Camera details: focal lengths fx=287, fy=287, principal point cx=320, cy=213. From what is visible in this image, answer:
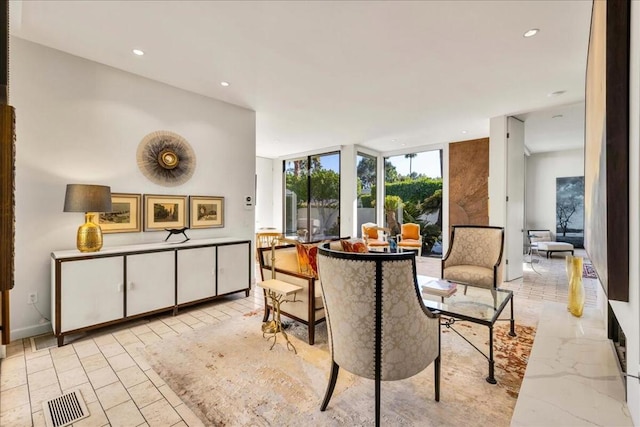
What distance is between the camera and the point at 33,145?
2.74 metres

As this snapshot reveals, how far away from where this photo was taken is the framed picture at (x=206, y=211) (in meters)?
3.93

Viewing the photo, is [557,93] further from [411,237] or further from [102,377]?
[102,377]

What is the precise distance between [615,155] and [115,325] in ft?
13.3

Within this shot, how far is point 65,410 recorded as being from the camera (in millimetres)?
1774

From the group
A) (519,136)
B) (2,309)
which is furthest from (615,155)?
(519,136)

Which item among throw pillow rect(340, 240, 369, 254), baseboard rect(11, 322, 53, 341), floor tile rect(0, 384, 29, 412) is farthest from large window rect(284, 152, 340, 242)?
floor tile rect(0, 384, 29, 412)

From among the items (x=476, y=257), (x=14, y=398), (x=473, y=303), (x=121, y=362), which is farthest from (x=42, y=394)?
(x=476, y=257)

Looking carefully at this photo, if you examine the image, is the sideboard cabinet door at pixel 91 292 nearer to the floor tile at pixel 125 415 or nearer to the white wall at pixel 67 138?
the white wall at pixel 67 138

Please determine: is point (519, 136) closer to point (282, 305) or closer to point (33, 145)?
point (282, 305)

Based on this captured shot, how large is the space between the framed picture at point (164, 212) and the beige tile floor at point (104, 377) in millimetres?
1113

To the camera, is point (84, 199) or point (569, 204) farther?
point (569, 204)

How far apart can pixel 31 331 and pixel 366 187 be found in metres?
6.54

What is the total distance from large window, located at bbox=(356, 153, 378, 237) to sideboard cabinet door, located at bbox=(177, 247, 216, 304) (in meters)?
4.43

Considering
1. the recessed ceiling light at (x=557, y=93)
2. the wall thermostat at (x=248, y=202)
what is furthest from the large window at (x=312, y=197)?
the recessed ceiling light at (x=557, y=93)
